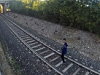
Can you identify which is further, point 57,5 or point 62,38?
point 57,5

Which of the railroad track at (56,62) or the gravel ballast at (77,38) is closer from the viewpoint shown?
the railroad track at (56,62)

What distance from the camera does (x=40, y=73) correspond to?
33.9ft

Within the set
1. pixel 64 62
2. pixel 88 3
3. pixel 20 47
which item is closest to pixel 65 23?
pixel 88 3

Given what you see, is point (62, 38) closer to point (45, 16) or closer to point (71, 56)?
point (71, 56)

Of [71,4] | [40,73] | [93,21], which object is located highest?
[71,4]

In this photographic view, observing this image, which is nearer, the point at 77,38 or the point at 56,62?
the point at 56,62

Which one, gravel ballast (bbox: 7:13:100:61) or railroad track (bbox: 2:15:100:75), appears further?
gravel ballast (bbox: 7:13:100:61)

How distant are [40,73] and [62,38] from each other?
805 centimetres

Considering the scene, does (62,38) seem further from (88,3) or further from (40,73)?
(40,73)

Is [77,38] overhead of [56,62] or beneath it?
overhead

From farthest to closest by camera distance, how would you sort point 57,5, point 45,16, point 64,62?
point 45,16 → point 57,5 → point 64,62

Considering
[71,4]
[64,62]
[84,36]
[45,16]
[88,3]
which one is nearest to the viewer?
[64,62]

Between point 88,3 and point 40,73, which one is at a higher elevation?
point 88,3

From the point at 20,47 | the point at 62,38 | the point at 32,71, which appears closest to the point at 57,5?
the point at 62,38
